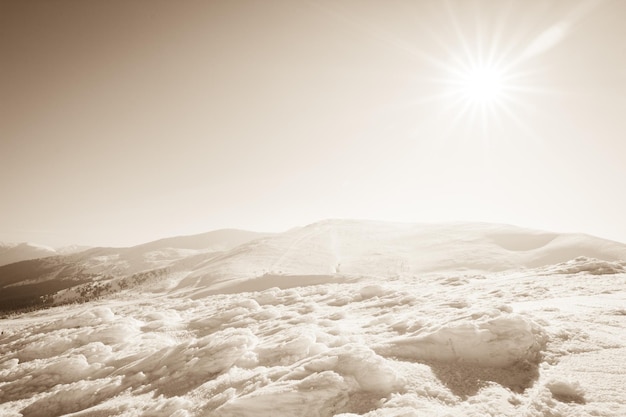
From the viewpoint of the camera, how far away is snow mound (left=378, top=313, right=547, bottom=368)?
9.18m

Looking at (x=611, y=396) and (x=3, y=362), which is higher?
(x=611, y=396)

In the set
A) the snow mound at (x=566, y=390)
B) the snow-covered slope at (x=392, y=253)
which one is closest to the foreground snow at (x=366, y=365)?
the snow mound at (x=566, y=390)

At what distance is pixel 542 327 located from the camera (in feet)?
33.8

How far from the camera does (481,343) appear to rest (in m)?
9.57

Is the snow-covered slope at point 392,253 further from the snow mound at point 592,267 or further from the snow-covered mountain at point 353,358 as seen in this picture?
the snow-covered mountain at point 353,358

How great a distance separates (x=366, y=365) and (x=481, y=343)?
4042 mm

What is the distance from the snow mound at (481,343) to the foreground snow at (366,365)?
1.3 inches

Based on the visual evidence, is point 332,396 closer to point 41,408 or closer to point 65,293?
point 41,408

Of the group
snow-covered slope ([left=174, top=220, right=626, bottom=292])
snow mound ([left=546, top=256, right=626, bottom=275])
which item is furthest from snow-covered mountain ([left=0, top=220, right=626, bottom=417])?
snow-covered slope ([left=174, top=220, right=626, bottom=292])

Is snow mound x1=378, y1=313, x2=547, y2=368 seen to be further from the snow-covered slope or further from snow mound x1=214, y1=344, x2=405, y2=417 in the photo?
the snow-covered slope

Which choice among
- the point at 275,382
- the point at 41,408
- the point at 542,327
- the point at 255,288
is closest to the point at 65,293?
the point at 255,288

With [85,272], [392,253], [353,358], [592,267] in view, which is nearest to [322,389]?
[353,358]

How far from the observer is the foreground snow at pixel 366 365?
7578mm

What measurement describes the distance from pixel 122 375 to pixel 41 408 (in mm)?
2577
